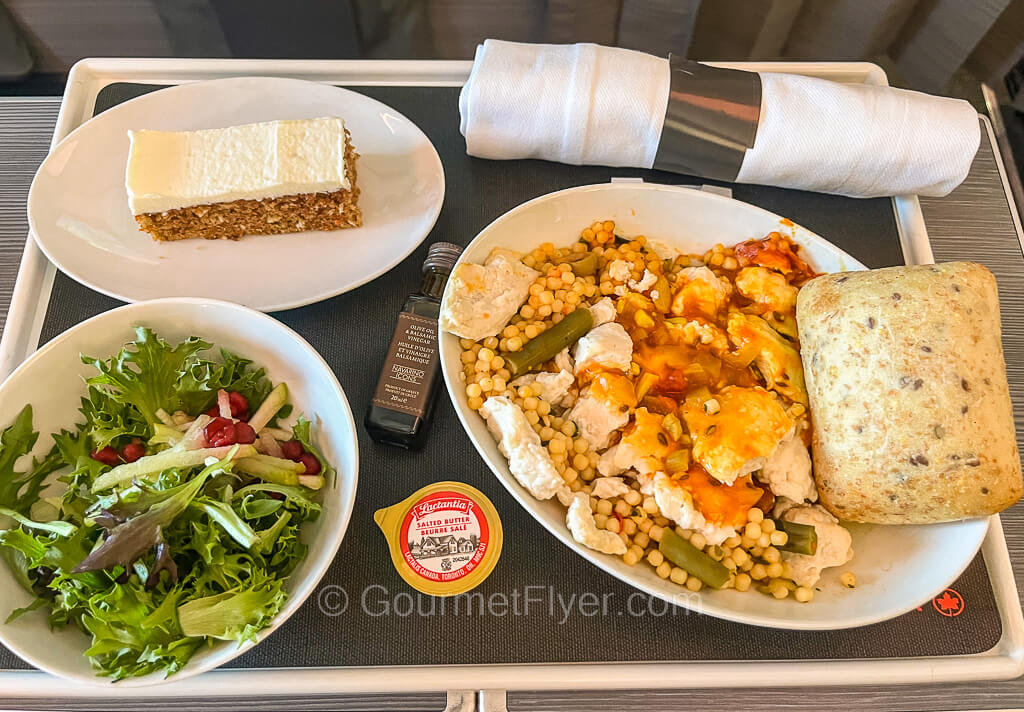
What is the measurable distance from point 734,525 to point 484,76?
1.00m

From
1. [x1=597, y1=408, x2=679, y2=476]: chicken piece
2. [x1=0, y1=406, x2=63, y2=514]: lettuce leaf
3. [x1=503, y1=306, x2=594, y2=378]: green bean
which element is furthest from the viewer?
[x1=503, y1=306, x2=594, y2=378]: green bean

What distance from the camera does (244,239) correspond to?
4.63ft

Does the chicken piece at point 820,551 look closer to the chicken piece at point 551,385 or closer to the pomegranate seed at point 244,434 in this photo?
the chicken piece at point 551,385

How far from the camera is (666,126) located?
1.45 meters

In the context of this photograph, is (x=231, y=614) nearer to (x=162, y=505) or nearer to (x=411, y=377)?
(x=162, y=505)

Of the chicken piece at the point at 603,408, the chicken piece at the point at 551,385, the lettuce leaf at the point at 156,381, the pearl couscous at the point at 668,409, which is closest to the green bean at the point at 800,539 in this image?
the pearl couscous at the point at 668,409

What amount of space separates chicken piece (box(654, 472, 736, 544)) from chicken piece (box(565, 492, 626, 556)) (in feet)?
0.31

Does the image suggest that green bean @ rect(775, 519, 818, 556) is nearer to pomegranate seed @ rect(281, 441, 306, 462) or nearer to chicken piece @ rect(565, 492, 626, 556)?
chicken piece @ rect(565, 492, 626, 556)

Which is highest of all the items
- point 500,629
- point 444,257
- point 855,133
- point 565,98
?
point 855,133

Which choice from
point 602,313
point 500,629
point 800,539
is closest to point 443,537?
point 500,629

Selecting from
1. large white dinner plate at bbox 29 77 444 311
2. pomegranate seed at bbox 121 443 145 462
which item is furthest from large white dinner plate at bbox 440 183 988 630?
pomegranate seed at bbox 121 443 145 462

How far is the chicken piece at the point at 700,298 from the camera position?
1.29 metres

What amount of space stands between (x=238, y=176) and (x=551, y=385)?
717 mm

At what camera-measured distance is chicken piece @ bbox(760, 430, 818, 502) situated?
1.16 metres
